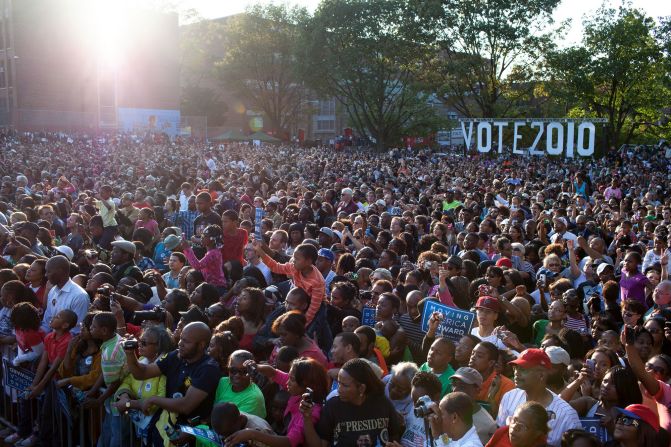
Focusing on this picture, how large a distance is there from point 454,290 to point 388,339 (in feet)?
4.01

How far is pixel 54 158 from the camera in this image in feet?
78.1

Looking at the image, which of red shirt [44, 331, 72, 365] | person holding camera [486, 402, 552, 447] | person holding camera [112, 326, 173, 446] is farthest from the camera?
red shirt [44, 331, 72, 365]

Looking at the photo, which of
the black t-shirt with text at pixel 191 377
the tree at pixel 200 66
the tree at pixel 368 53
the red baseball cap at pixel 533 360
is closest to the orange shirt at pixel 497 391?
the red baseball cap at pixel 533 360

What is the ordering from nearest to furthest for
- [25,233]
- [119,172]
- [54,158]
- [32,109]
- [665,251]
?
1. [665,251]
2. [25,233]
3. [119,172]
4. [54,158]
5. [32,109]

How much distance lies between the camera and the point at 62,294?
6301 millimetres

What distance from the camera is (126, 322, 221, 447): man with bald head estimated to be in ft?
14.9

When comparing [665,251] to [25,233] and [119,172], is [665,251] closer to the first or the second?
[25,233]

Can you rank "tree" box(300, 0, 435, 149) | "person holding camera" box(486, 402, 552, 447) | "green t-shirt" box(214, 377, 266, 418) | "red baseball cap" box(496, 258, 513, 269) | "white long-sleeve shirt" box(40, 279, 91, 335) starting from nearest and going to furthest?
"person holding camera" box(486, 402, 552, 447) → "green t-shirt" box(214, 377, 266, 418) → "white long-sleeve shirt" box(40, 279, 91, 335) → "red baseball cap" box(496, 258, 513, 269) → "tree" box(300, 0, 435, 149)

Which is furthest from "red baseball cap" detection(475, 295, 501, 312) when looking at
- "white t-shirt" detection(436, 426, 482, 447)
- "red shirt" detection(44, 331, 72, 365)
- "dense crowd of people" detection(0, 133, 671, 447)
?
"red shirt" detection(44, 331, 72, 365)

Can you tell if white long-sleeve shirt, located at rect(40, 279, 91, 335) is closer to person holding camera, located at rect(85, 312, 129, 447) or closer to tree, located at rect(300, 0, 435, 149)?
person holding camera, located at rect(85, 312, 129, 447)

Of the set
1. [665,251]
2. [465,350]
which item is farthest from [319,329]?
[665,251]

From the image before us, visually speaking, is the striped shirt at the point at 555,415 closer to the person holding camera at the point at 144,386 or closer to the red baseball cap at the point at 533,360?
the red baseball cap at the point at 533,360

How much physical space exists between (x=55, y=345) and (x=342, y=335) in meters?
2.27

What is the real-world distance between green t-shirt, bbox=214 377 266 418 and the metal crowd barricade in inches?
30.9
